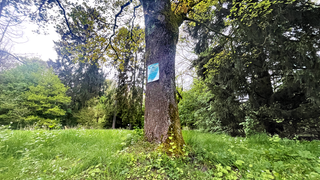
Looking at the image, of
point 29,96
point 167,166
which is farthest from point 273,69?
point 29,96

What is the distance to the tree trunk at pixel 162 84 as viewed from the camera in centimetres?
199

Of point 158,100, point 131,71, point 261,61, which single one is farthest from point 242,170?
point 131,71

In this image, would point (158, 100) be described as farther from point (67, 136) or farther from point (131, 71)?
point (131, 71)

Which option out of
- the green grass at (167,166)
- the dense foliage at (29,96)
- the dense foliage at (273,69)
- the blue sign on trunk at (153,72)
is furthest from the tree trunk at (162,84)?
the dense foliage at (29,96)

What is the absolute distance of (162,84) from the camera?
2.20 m

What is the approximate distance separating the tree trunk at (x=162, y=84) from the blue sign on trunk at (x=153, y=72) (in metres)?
0.06

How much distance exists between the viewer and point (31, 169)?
167 cm

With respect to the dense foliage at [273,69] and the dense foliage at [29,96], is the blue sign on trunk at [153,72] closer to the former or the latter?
the dense foliage at [273,69]

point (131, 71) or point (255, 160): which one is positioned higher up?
point (131, 71)

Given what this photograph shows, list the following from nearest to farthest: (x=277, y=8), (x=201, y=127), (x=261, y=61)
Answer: (x=277, y=8) → (x=261, y=61) → (x=201, y=127)

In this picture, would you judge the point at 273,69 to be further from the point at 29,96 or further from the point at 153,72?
the point at 29,96

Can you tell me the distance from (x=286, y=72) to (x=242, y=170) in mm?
3546

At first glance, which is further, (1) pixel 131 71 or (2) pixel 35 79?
(2) pixel 35 79

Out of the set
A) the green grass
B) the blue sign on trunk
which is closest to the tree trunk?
the blue sign on trunk
